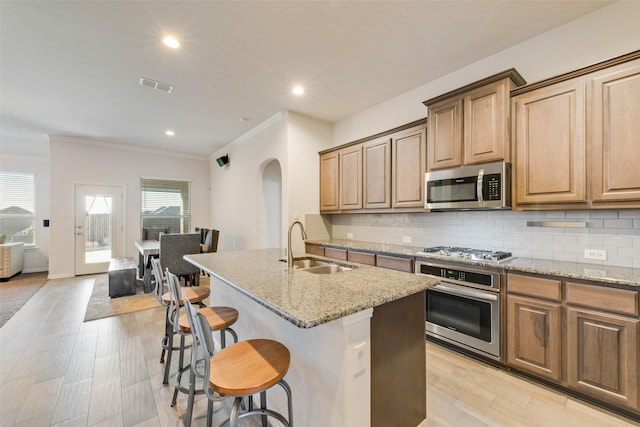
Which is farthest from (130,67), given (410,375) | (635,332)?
(635,332)

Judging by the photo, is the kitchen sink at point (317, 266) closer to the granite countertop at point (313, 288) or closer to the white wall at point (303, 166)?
the granite countertop at point (313, 288)

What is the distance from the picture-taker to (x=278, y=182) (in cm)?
539

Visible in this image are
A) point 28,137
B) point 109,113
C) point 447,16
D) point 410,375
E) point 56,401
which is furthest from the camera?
point 28,137

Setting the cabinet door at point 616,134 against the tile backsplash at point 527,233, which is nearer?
the cabinet door at point 616,134

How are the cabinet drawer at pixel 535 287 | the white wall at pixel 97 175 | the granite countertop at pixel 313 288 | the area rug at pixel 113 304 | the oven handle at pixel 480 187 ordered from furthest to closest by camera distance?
1. the white wall at pixel 97 175
2. the area rug at pixel 113 304
3. the oven handle at pixel 480 187
4. the cabinet drawer at pixel 535 287
5. the granite countertop at pixel 313 288

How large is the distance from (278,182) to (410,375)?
14.5 ft

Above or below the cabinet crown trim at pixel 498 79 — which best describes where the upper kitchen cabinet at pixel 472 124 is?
below

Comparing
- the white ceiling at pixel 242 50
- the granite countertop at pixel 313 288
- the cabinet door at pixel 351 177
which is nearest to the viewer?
the granite countertop at pixel 313 288

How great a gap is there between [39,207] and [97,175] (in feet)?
7.33

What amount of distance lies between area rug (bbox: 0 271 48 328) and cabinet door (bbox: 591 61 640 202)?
6.32 metres

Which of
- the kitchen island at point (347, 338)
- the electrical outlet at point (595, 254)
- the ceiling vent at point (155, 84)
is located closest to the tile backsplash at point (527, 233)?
the electrical outlet at point (595, 254)

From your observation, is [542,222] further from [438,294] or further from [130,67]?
[130,67]

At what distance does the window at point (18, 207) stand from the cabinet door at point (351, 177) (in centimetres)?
780

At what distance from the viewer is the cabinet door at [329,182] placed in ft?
13.7
